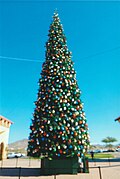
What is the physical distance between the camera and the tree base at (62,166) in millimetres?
10812

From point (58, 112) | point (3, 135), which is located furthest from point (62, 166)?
point (3, 135)

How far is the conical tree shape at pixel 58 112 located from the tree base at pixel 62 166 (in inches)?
24.7

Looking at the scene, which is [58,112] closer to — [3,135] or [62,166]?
[62,166]

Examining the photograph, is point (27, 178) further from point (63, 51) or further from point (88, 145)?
point (63, 51)

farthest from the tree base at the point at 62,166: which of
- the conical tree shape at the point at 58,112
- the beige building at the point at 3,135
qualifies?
the beige building at the point at 3,135

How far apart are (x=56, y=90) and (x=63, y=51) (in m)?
3.55

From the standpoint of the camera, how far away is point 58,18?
14.9 metres

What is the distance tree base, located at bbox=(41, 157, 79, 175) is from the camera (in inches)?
426

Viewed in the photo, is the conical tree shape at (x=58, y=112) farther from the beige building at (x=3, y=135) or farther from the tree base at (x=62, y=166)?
the beige building at (x=3, y=135)

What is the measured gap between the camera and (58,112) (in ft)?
37.7

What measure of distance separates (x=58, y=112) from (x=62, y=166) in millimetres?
3568

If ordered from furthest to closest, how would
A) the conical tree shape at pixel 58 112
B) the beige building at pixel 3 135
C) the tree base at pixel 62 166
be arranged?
the beige building at pixel 3 135 → the tree base at pixel 62 166 → the conical tree shape at pixel 58 112

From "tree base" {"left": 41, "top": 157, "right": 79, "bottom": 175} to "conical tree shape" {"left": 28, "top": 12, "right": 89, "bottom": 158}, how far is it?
0.63 metres

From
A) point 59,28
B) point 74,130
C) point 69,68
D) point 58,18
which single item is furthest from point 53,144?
point 58,18
